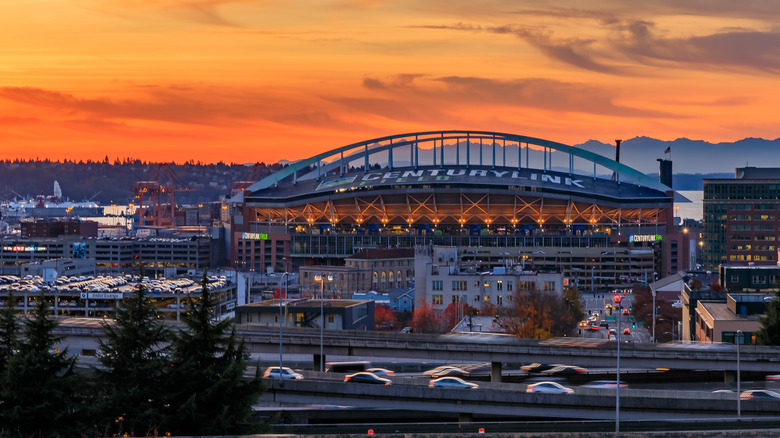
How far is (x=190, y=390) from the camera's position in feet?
80.4

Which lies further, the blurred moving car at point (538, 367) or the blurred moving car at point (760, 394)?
the blurred moving car at point (538, 367)

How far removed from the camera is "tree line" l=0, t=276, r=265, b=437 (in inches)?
928

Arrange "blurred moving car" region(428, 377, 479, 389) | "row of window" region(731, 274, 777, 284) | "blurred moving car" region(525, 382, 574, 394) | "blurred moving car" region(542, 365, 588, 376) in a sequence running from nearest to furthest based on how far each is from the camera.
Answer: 1. "blurred moving car" region(525, 382, 574, 394)
2. "blurred moving car" region(428, 377, 479, 389)
3. "blurred moving car" region(542, 365, 588, 376)
4. "row of window" region(731, 274, 777, 284)

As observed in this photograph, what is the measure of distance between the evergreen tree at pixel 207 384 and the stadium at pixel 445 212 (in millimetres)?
84649

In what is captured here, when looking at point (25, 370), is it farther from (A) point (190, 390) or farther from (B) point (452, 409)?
(B) point (452, 409)

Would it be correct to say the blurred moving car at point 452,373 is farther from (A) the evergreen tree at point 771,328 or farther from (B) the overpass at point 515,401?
(A) the evergreen tree at point 771,328

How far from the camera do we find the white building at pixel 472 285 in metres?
64.8

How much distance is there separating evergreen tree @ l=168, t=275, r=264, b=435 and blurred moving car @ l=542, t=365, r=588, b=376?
1150 cm

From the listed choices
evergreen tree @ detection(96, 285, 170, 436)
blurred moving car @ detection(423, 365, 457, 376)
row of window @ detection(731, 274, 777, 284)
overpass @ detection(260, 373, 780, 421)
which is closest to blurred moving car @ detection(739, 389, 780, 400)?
overpass @ detection(260, 373, 780, 421)

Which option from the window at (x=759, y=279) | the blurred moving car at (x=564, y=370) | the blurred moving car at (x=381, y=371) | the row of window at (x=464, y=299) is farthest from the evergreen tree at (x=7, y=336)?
the row of window at (x=464, y=299)

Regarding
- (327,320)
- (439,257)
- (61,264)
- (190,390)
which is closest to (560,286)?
(439,257)

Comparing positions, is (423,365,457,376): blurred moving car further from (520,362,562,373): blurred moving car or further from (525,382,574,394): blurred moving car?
(525,382,574,394): blurred moving car

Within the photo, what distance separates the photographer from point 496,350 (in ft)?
105

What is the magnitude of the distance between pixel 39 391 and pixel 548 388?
1187 centimetres
